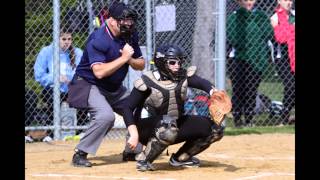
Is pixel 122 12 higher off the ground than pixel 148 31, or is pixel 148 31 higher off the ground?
pixel 122 12

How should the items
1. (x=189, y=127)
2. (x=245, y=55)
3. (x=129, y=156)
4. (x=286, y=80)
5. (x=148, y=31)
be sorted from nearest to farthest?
(x=189, y=127) < (x=129, y=156) < (x=148, y=31) < (x=245, y=55) < (x=286, y=80)

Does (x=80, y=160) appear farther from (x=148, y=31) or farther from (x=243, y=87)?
(x=243, y=87)

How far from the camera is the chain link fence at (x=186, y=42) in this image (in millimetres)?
10594

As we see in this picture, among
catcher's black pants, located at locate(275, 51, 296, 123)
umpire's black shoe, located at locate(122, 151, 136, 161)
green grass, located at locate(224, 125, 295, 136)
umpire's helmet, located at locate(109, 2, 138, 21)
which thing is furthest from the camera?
catcher's black pants, located at locate(275, 51, 296, 123)

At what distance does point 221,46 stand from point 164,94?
14.3 feet

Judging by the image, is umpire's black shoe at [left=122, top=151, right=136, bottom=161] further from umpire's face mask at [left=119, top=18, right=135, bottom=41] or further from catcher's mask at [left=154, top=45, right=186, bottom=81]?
umpire's face mask at [left=119, top=18, right=135, bottom=41]

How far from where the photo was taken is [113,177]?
6949 mm

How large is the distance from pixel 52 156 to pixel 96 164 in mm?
1039

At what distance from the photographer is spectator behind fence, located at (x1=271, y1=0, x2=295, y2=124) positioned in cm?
1248

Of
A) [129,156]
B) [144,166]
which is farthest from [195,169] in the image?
[129,156]

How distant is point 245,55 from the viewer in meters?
12.1

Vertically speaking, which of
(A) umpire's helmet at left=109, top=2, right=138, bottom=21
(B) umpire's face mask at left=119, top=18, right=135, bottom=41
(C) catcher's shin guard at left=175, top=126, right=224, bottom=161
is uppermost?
(A) umpire's helmet at left=109, top=2, right=138, bottom=21

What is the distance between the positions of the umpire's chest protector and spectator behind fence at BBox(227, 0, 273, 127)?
185 inches

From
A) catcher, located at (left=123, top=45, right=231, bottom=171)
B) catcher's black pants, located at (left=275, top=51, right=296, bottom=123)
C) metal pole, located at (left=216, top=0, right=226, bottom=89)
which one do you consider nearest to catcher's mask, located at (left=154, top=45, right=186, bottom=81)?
catcher, located at (left=123, top=45, right=231, bottom=171)
